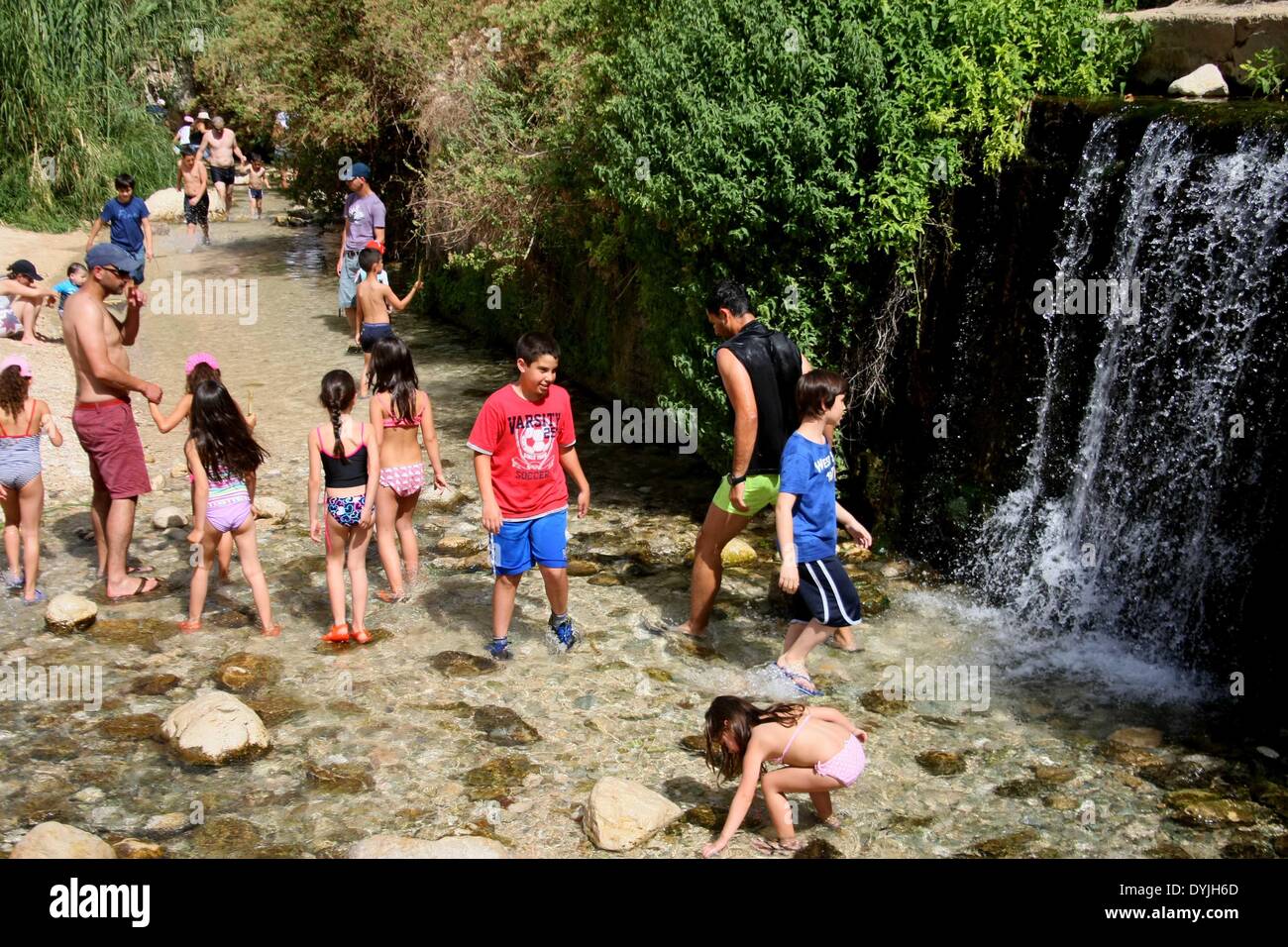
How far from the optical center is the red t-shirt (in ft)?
21.2

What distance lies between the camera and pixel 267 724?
6.13 m

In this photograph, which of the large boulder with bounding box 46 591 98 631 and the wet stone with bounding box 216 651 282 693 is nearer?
the wet stone with bounding box 216 651 282 693

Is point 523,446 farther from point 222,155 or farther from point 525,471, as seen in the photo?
point 222,155

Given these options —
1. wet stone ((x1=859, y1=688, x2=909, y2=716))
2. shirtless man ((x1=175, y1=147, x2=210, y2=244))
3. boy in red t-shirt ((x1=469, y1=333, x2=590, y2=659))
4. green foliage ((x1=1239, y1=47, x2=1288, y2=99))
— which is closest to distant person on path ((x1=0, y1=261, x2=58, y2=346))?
shirtless man ((x1=175, y1=147, x2=210, y2=244))

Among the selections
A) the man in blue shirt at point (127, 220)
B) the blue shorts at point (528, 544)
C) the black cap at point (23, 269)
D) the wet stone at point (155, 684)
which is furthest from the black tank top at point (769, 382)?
the man in blue shirt at point (127, 220)

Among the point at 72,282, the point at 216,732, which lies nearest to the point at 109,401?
the point at 216,732

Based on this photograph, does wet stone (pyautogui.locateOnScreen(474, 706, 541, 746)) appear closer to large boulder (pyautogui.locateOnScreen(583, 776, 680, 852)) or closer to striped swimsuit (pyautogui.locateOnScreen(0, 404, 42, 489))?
large boulder (pyautogui.locateOnScreen(583, 776, 680, 852))

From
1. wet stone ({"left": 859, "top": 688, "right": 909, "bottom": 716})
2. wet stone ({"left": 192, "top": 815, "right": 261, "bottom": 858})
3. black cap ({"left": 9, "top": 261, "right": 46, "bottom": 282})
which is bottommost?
wet stone ({"left": 192, "top": 815, "right": 261, "bottom": 858})

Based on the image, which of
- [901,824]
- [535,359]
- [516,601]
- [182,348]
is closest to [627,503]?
[516,601]

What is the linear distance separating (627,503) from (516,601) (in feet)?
6.43

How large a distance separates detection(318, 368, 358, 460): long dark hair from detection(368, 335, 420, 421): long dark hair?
35 cm

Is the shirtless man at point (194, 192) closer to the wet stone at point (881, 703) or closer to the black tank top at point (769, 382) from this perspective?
the black tank top at point (769, 382)

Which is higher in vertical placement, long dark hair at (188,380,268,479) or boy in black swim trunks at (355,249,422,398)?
boy in black swim trunks at (355,249,422,398)

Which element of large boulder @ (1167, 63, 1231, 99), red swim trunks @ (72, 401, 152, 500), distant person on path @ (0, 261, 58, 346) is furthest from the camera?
distant person on path @ (0, 261, 58, 346)
